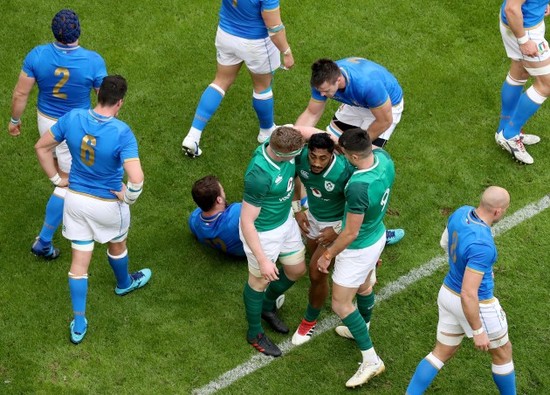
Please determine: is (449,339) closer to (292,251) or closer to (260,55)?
(292,251)

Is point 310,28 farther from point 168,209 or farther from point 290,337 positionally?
point 290,337

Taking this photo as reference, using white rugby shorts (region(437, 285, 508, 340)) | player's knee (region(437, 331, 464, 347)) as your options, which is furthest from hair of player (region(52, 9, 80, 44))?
player's knee (region(437, 331, 464, 347))

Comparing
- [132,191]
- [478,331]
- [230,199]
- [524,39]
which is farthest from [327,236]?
[524,39]

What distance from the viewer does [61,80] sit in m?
7.44

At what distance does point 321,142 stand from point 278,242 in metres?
0.90

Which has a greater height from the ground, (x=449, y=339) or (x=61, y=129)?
(x=61, y=129)

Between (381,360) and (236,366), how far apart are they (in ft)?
3.74

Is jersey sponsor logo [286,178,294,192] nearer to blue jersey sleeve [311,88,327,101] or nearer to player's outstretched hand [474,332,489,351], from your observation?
blue jersey sleeve [311,88,327,101]

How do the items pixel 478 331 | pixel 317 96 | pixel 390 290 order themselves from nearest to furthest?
1. pixel 478 331
2. pixel 317 96
3. pixel 390 290

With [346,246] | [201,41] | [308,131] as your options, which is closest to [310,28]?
[201,41]

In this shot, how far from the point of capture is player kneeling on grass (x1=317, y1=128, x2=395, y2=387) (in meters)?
6.29

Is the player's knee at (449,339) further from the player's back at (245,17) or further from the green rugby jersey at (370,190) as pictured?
the player's back at (245,17)

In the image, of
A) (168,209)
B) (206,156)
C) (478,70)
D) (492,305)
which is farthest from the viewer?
(478,70)

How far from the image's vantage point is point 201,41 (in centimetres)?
1023
